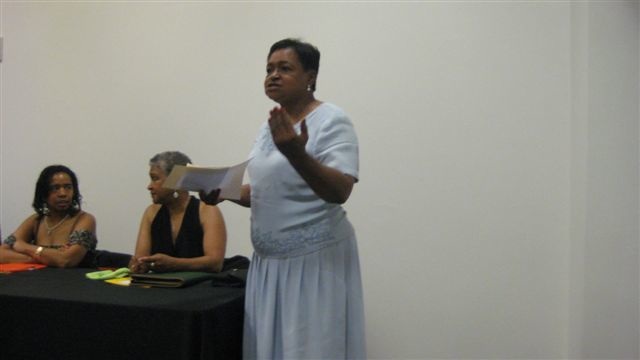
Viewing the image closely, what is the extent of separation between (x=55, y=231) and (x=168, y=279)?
1208 mm

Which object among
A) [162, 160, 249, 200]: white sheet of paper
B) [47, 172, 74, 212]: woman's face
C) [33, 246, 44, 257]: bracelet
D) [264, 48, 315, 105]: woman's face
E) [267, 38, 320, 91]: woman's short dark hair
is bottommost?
[33, 246, 44, 257]: bracelet

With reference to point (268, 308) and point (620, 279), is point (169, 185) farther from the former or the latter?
point (620, 279)

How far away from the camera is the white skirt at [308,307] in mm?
1887

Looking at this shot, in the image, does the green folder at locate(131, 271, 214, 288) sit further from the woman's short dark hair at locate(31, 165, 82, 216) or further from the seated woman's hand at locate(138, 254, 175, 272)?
the woman's short dark hair at locate(31, 165, 82, 216)

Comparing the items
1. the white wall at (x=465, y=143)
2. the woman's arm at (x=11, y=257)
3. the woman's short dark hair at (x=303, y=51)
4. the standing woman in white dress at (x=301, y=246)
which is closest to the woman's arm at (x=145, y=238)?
the woman's arm at (x=11, y=257)

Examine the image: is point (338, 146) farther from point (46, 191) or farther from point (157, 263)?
point (46, 191)

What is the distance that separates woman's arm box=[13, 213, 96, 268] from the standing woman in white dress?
1289 mm

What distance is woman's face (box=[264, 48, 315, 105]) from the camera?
1976 millimetres

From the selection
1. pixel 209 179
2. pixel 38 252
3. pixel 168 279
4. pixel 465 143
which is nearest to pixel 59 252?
pixel 38 252

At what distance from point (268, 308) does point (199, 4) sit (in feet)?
8.20

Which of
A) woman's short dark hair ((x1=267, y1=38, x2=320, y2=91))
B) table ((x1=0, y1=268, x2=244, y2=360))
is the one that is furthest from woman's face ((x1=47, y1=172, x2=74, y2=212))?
woman's short dark hair ((x1=267, y1=38, x2=320, y2=91))

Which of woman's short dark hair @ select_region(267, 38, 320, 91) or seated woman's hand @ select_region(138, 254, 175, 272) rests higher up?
woman's short dark hair @ select_region(267, 38, 320, 91)

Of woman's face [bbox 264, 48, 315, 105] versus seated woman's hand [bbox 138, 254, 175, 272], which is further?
seated woman's hand [bbox 138, 254, 175, 272]

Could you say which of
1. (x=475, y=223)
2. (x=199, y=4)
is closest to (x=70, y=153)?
(x=199, y=4)
